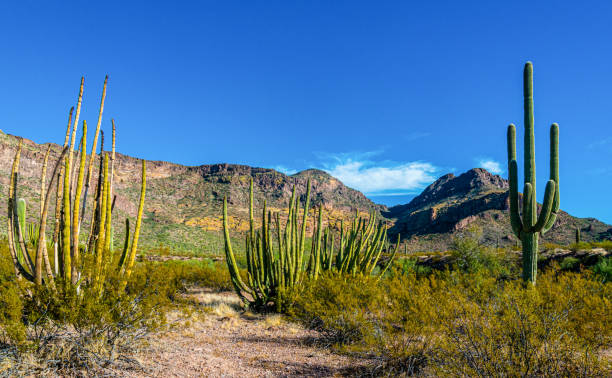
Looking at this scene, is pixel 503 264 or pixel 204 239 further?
pixel 204 239

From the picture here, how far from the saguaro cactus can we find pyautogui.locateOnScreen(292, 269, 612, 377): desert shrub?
1.75 meters

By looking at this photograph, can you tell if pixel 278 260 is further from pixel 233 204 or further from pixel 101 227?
pixel 233 204

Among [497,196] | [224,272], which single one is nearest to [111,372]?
[224,272]

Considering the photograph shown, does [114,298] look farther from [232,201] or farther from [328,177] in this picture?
[328,177]

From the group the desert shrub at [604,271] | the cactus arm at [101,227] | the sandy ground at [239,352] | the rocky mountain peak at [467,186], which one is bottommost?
the sandy ground at [239,352]

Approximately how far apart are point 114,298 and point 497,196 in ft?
218

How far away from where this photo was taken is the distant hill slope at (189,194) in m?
49.2

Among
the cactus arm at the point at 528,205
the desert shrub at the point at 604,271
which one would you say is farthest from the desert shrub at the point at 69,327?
the desert shrub at the point at 604,271

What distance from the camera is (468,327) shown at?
4.77 metres

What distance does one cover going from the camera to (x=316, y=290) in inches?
325

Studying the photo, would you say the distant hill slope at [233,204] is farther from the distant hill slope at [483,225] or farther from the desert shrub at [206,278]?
the desert shrub at [206,278]

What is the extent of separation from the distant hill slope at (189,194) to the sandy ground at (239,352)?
16.7 metres

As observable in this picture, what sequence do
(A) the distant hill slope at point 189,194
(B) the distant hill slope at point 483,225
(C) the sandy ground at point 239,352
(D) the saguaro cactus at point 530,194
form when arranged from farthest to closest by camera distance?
(A) the distant hill slope at point 189,194 → (B) the distant hill slope at point 483,225 → (D) the saguaro cactus at point 530,194 → (C) the sandy ground at point 239,352

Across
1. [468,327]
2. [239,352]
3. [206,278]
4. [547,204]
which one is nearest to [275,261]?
[239,352]
